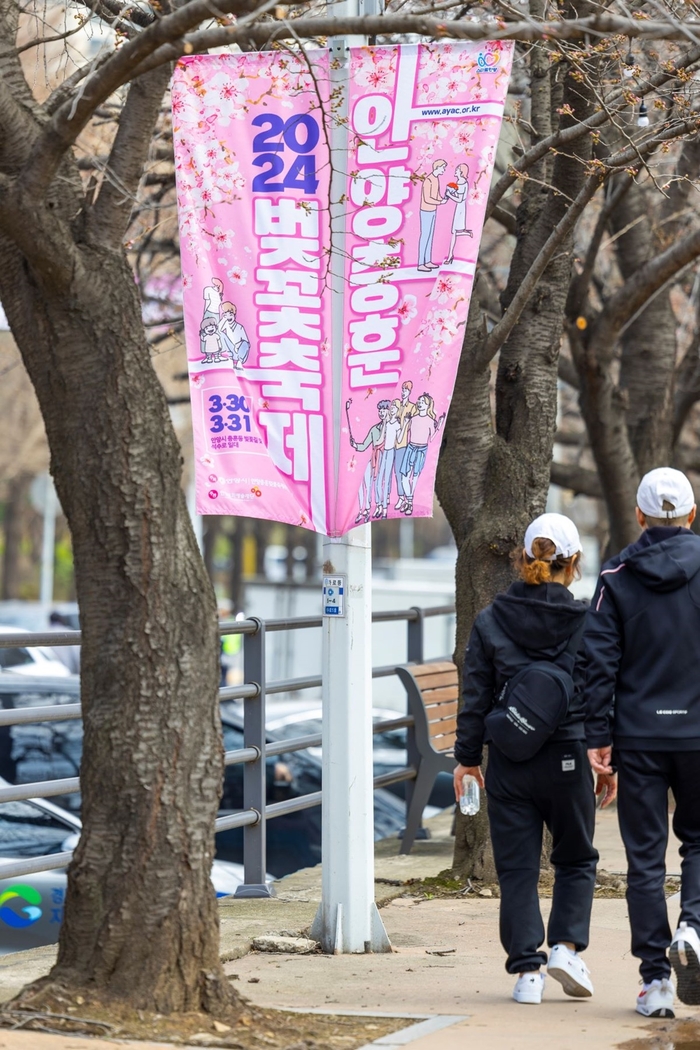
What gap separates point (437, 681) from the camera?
10.0 meters

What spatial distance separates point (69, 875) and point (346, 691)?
5.67 ft

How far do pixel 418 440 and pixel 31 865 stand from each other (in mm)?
2405

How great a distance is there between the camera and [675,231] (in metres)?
12.1

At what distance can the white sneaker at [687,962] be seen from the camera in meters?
5.05

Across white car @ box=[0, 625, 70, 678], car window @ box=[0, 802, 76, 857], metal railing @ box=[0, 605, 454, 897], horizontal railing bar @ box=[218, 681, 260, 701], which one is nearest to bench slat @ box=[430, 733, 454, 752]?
metal railing @ box=[0, 605, 454, 897]

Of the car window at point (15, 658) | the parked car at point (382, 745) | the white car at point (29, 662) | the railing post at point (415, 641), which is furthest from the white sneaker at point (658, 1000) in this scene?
the car window at point (15, 658)

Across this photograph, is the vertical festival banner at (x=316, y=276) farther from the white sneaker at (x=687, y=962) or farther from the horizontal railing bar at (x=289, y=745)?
the horizontal railing bar at (x=289, y=745)

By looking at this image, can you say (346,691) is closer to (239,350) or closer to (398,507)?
(398,507)

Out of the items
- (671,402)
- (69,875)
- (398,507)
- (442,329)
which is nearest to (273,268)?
(442,329)

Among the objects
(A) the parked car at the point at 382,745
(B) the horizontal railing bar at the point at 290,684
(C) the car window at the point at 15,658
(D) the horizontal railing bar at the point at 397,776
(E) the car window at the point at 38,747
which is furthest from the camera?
(C) the car window at the point at 15,658

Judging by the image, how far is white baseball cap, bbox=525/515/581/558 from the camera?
5.52m

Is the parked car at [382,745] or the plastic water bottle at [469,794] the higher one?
the plastic water bottle at [469,794]

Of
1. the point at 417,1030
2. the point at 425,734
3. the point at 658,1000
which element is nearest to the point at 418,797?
the point at 425,734

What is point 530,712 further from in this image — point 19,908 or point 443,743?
point 443,743
